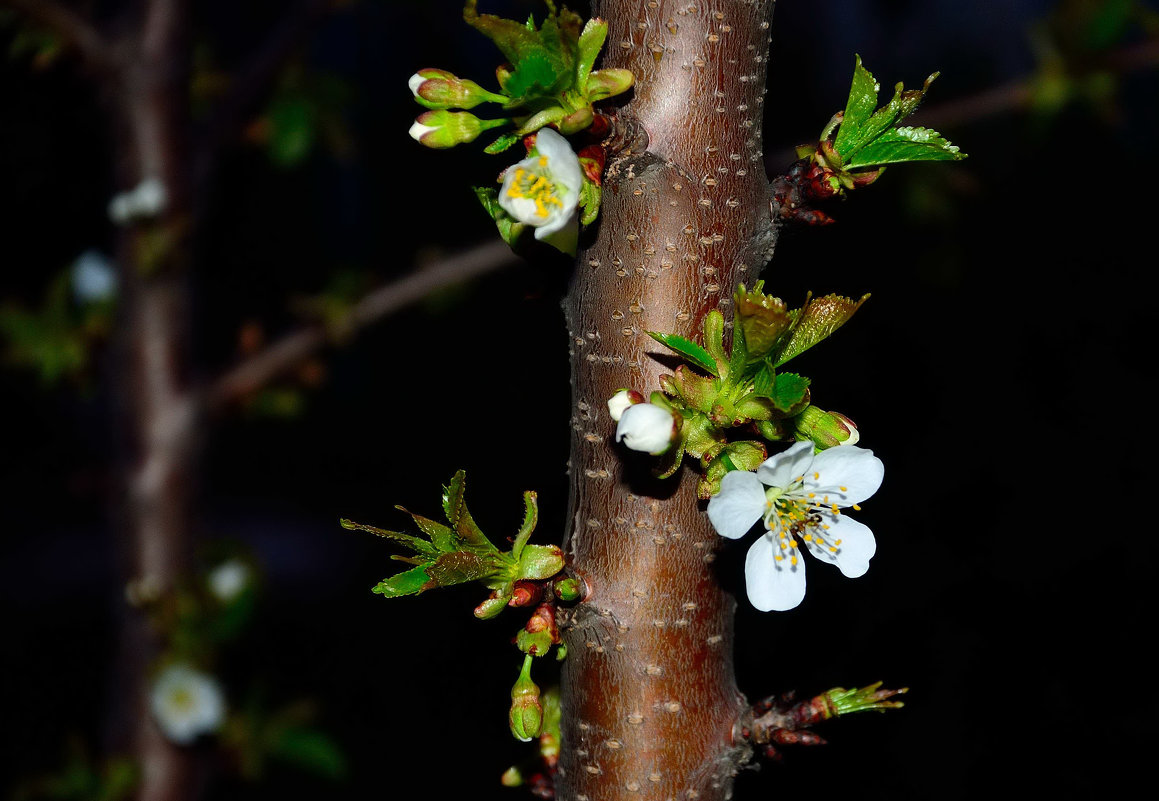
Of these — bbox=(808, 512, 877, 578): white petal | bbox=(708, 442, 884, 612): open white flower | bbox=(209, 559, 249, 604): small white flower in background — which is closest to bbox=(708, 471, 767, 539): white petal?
bbox=(708, 442, 884, 612): open white flower

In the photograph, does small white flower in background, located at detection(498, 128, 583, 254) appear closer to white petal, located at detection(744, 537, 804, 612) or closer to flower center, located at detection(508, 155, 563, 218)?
flower center, located at detection(508, 155, 563, 218)

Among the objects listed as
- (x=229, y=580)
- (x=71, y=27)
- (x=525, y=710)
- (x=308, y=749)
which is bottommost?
(x=308, y=749)

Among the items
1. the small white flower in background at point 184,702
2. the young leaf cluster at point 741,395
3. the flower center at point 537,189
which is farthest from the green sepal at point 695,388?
the small white flower in background at point 184,702

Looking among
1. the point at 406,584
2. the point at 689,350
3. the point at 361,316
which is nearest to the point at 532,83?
the point at 689,350

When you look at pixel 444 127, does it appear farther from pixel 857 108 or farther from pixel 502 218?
pixel 857 108

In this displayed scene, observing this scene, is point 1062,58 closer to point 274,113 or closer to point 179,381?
point 274,113

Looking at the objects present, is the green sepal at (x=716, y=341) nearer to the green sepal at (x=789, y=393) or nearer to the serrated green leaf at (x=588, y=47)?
the green sepal at (x=789, y=393)

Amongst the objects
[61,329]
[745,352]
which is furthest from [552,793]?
[61,329]
